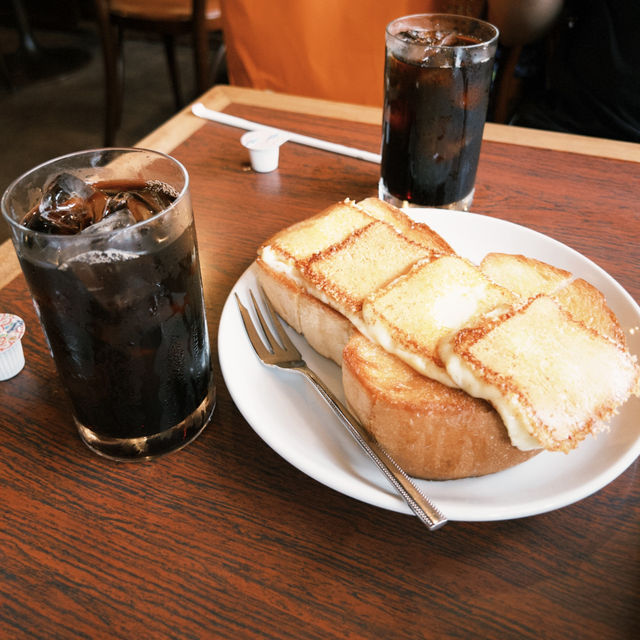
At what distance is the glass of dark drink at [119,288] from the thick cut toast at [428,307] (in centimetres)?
24

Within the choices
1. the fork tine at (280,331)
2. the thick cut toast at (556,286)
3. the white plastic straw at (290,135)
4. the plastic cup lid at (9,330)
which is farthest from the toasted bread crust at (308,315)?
the white plastic straw at (290,135)

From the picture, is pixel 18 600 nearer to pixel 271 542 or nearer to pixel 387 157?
pixel 271 542

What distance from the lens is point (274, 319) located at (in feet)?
2.86

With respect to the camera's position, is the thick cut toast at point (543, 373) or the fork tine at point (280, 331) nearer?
the thick cut toast at point (543, 373)

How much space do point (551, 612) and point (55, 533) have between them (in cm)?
53

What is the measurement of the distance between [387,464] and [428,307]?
220 millimetres

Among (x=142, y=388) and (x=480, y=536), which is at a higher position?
(x=142, y=388)

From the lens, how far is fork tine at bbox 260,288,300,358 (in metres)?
0.82

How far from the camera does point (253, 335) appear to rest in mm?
823

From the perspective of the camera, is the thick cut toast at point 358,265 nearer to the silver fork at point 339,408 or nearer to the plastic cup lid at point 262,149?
the silver fork at point 339,408

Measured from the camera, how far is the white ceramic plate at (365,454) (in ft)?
1.97

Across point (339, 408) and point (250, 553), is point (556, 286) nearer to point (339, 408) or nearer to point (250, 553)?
point (339, 408)

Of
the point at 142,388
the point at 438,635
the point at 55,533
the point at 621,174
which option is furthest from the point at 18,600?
the point at 621,174

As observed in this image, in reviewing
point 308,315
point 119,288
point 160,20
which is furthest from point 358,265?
point 160,20
